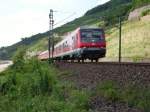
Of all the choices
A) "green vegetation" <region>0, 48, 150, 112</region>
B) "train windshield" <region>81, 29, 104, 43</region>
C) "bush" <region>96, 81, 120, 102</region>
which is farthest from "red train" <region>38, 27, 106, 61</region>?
"bush" <region>96, 81, 120, 102</region>

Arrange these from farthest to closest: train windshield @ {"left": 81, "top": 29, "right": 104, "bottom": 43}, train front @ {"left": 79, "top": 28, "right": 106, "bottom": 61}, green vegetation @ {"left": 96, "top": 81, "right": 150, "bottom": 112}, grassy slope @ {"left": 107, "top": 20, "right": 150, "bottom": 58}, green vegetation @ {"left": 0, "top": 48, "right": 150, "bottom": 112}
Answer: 1. grassy slope @ {"left": 107, "top": 20, "right": 150, "bottom": 58}
2. train windshield @ {"left": 81, "top": 29, "right": 104, "bottom": 43}
3. train front @ {"left": 79, "top": 28, "right": 106, "bottom": 61}
4. green vegetation @ {"left": 0, "top": 48, "right": 150, "bottom": 112}
5. green vegetation @ {"left": 96, "top": 81, "right": 150, "bottom": 112}

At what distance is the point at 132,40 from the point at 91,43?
3830 centimetres

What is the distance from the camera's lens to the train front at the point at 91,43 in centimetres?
4050

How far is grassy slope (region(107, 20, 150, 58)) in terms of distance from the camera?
65875mm

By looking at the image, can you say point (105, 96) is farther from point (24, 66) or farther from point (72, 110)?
point (24, 66)

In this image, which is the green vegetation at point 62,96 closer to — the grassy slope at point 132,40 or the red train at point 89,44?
the red train at point 89,44

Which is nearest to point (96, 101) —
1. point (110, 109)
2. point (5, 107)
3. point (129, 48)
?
point (110, 109)

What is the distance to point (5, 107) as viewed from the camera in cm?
1844

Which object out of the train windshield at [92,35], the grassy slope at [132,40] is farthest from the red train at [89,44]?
the grassy slope at [132,40]

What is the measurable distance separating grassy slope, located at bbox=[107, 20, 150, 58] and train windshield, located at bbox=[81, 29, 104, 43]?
16465mm

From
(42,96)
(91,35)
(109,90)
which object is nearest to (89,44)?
(91,35)

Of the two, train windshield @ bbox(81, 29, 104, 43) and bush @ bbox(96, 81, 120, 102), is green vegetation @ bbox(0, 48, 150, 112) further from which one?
train windshield @ bbox(81, 29, 104, 43)

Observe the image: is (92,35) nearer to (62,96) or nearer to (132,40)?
(62,96)

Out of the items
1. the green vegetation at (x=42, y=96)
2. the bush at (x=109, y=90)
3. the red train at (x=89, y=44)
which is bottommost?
the green vegetation at (x=42, y=96)
